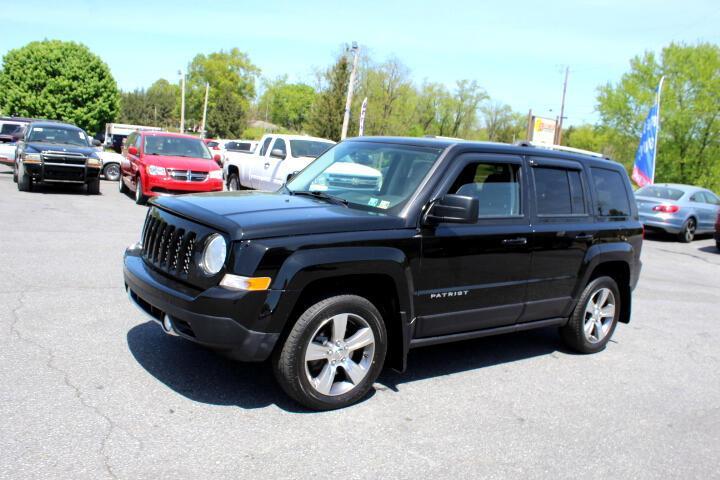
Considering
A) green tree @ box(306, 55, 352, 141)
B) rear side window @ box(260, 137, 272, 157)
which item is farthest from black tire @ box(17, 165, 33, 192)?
green tree @ box(306, 55, 352, 141)

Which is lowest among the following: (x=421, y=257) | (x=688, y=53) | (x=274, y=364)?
(x=274, y=364)

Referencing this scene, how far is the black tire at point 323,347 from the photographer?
4004mm

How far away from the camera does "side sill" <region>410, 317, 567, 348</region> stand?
467cm

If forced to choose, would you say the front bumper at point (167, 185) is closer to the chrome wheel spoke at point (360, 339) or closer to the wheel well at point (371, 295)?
the wheel well at point (371, 295)

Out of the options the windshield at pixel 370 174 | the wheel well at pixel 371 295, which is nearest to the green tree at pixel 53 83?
the windshield at pixel 370 174

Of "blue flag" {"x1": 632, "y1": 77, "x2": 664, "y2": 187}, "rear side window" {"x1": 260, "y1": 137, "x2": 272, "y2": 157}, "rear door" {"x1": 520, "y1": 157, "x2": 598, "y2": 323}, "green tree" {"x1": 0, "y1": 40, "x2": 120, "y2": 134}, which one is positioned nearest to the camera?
"rear door" {"x1": 520, "y1": 157, "x2": 598, "y2": 323}

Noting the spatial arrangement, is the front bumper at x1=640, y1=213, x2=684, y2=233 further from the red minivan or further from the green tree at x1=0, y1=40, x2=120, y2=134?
the green tree at x1=0, y1=40, x2=120, y2=134

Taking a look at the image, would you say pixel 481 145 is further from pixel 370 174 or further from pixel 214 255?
pixel 214 255

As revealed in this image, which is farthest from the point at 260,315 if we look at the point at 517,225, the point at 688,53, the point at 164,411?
the point at 688,53

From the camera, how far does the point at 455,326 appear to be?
4.83m

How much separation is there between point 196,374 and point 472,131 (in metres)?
81.4

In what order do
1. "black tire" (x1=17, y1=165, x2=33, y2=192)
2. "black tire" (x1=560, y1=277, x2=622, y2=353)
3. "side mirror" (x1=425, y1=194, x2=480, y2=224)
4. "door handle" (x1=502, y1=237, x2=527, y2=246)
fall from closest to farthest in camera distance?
"side mirror" (x1=425, y1=194, x2=480, y2=224) < "door handle" (x1=502, y1=237, x2=527, y2=246) < "black tire" (x1=560, y1=277, x2=622, y2=353) < "black tire" (x1=17, y1=165, x2=33, y2=192)

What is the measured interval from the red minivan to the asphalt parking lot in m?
7.71

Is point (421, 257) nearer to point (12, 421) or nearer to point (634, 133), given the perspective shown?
point (12, 421)
